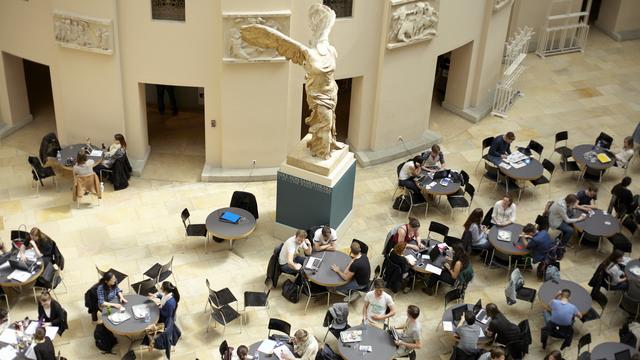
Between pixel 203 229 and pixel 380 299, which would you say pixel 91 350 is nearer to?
pixel 203 229

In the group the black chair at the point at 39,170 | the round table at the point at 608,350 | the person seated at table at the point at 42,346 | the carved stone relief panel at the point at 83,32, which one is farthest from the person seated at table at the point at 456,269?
the black chair at the point at 39,170

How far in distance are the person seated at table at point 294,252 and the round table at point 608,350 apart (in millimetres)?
5324

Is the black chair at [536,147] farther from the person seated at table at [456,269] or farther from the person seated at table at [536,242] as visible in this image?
the person seated at table at [456,269]

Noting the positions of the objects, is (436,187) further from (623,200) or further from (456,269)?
(623,200)

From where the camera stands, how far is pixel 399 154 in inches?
799

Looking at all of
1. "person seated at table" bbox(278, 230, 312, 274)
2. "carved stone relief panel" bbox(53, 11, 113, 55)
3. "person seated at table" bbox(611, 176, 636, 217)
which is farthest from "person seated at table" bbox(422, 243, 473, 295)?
"carved stone relief panel" bbox(53, 11, 113, 55)

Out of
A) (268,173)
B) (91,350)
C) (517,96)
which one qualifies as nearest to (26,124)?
(268,173)

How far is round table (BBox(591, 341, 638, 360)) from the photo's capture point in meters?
13.2

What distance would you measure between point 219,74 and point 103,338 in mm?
6748

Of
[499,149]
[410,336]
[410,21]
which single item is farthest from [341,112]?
[410,336]

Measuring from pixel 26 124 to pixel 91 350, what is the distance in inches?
355

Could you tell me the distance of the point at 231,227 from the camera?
53.0ft

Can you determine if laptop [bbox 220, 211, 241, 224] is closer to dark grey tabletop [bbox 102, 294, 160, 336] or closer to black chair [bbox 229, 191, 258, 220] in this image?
black chair [bbox 229, 191, 258, 220]

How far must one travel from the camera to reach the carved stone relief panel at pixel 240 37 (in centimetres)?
1698
